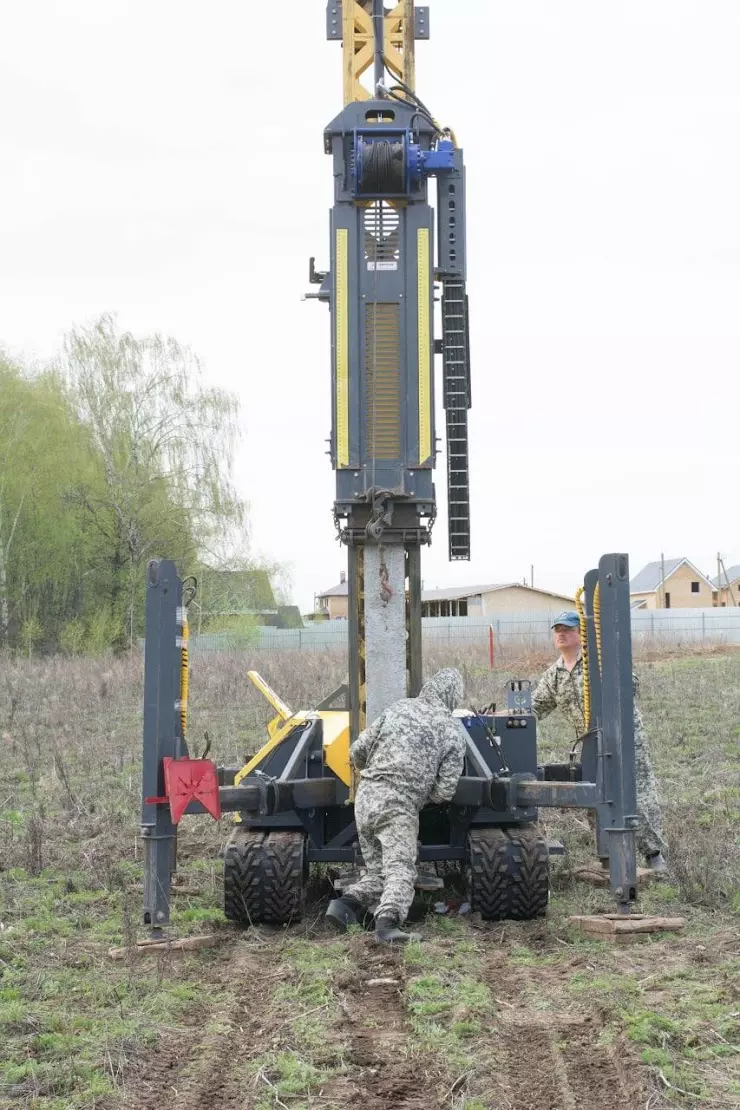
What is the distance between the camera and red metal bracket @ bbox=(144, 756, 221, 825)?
7.02 metres

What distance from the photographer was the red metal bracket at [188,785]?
7.02m

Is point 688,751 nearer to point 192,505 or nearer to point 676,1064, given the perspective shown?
point 676,1064

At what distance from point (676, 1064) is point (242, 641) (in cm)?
3303

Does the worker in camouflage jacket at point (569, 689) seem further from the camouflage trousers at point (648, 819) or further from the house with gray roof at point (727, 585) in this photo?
the house with gray roof at point (727, 585)

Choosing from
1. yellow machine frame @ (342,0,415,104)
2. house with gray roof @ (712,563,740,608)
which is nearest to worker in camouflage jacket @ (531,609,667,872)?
yellow machine frame @ (342,0,415,104)

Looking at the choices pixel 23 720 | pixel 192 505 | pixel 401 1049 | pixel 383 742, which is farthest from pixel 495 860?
pixel 192 505

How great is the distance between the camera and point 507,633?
1813 inches

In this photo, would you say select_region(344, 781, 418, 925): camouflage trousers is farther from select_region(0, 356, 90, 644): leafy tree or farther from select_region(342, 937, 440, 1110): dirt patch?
select_region(0, 356, 90, 644): leafy tree

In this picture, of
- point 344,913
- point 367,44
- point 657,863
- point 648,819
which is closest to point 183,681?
point 344,913

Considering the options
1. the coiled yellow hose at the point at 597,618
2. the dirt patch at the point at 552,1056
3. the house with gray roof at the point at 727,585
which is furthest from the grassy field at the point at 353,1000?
the house with gray roof at the point at 727,585

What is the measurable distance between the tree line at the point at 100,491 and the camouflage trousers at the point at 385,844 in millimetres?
29126

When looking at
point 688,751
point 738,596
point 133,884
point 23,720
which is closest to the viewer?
point 133,884

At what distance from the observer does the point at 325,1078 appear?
4.68 meters

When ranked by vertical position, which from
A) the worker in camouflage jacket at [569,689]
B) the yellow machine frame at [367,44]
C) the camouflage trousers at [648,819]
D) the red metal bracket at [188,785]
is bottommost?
the camouflage trousers at [648,819]
